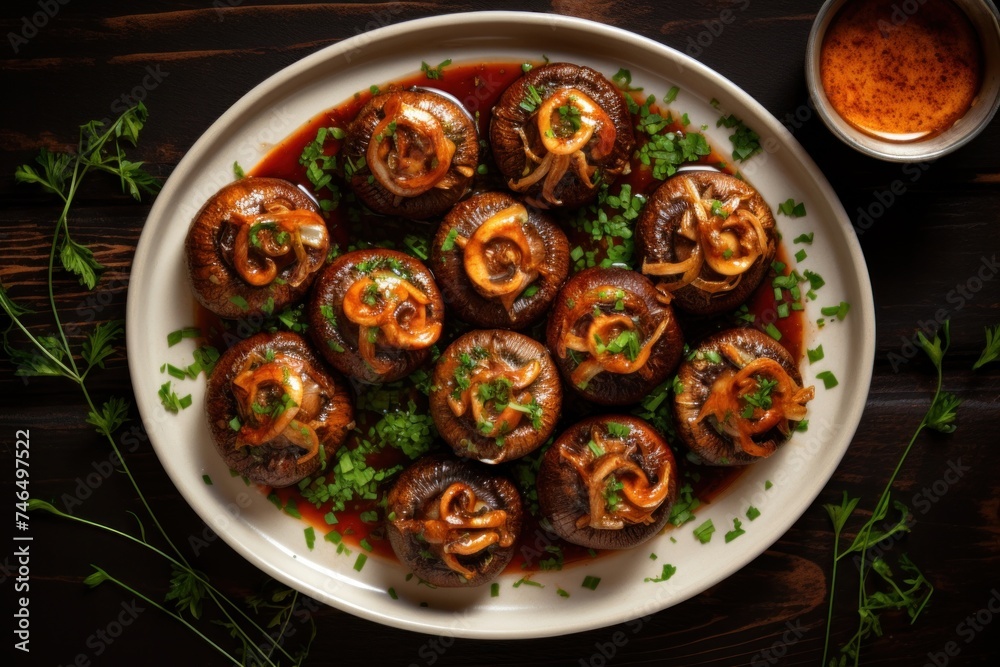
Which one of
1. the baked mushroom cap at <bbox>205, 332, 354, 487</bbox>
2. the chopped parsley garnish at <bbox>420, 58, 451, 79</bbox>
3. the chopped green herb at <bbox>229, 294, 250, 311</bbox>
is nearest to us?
the baked mushroom cap at <bbox>205, 332, 354, 487</bbox>

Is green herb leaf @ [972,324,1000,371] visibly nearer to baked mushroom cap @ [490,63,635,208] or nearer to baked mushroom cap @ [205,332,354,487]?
baked mushroom cap @ [490,63,635,208]

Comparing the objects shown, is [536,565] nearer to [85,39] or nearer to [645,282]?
[645,282]

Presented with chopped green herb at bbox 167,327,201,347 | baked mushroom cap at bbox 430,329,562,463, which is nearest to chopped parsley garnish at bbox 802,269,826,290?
baked mushroom cap at bbox 430,329,562,463

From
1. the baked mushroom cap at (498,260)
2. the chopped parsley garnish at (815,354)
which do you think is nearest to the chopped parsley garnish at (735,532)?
the chopped parsley garnish at (815,354)

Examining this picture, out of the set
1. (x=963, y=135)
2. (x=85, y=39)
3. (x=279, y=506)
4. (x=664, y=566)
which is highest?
(x=85, y=39)

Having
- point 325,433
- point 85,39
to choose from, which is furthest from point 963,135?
point 85,39
